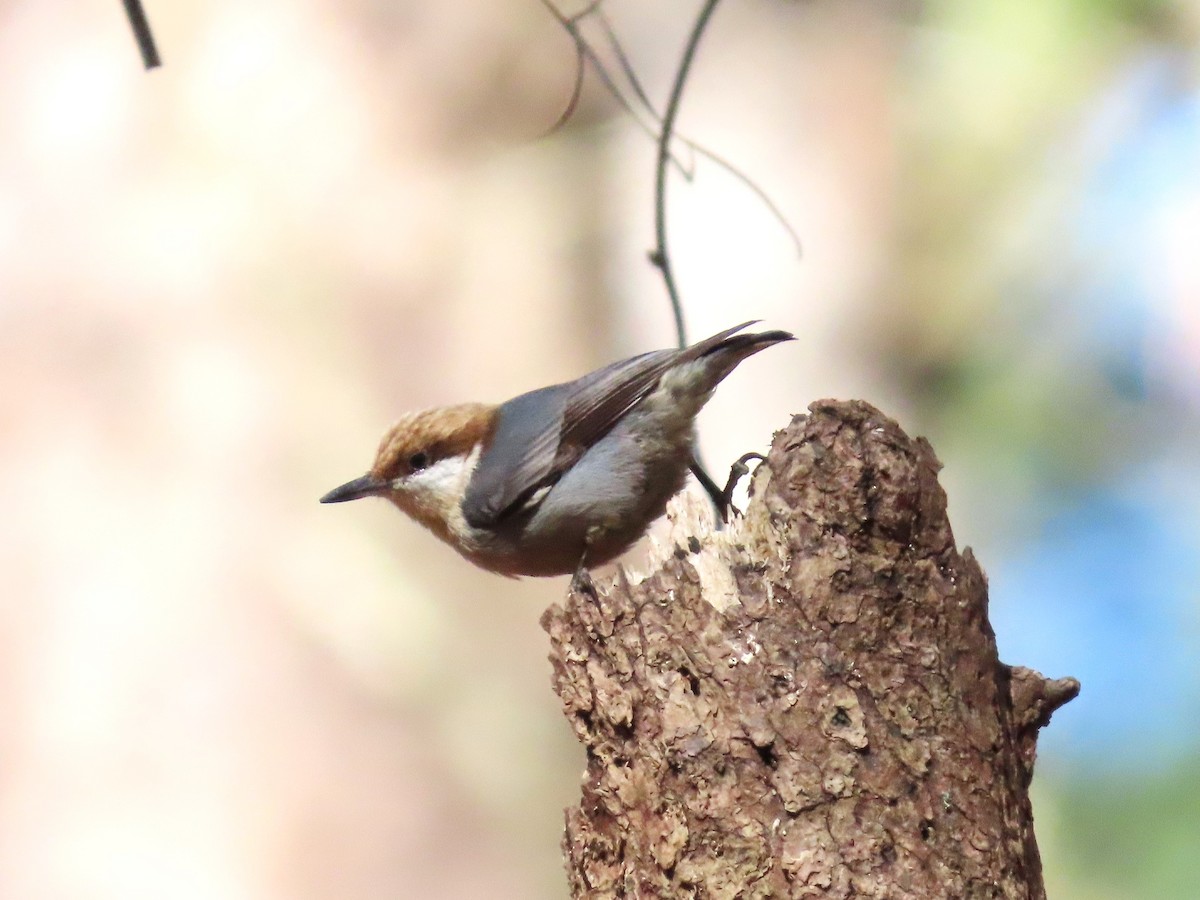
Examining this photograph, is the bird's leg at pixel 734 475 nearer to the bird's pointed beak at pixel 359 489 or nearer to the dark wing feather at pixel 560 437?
the dark wing feather at pixel 560 437

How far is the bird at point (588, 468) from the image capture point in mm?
3582

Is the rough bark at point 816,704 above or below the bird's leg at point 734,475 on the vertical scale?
below

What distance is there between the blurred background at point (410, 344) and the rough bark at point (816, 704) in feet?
12.0

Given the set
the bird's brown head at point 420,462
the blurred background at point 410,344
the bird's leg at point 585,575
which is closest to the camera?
the bird's leg at point 585,575

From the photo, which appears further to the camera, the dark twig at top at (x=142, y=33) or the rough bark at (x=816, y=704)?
the dark twig at top at (x=142, y=33)

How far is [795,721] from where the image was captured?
2.20 m

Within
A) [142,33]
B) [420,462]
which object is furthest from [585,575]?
[142,33]

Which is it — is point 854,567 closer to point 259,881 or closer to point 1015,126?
point 259,881

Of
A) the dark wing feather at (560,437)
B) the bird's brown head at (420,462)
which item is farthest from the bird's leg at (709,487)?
the bird's brown head at (420,462)

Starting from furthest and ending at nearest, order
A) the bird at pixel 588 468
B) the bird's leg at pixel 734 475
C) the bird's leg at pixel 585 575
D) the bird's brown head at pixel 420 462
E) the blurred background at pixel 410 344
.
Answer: the blurred background at pixel 410 344 < the bird's brown head at pixel 420 462 < the bird at pixel 588 468 < the bird's leg at pixel 734 475 < the bird's leg at pixel 585 575

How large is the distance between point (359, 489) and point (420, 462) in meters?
0.21

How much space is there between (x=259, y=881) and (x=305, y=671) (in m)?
0.93

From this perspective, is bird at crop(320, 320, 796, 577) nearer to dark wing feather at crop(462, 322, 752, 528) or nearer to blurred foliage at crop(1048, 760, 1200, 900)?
dark wing feather at crop(462, 322, 752, 528)

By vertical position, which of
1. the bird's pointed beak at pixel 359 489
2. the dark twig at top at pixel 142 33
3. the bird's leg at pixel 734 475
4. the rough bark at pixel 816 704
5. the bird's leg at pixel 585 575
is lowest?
the rough bark at pixel 816 704
